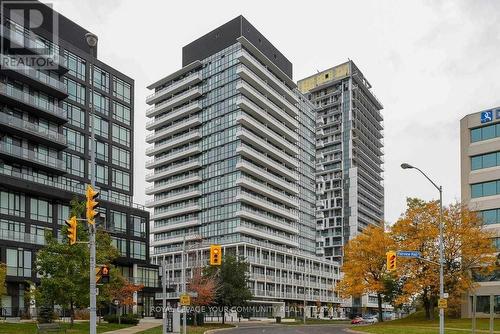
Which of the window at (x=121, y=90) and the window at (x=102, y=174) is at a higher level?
the window at (x=121, y=90)

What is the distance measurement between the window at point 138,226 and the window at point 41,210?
46.2 ft

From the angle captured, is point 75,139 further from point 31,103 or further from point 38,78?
point 38,78

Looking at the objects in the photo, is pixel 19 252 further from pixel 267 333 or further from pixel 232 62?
pixel 232 62

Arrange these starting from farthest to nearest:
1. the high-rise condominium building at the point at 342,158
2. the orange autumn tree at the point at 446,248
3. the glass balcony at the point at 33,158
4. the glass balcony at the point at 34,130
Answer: the high-rise condominium building at the point at 342,158 → the glass balcony at the point at 33,158 → the glass balcony at the point at 34,130 → the orange autumn tree at the point at 446,248

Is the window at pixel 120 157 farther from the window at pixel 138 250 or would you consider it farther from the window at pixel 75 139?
the window at pixel 138 250

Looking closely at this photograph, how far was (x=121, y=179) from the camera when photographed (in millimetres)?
81062

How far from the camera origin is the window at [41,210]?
212 ft

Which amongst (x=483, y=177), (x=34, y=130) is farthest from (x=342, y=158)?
(x=34, y=130)

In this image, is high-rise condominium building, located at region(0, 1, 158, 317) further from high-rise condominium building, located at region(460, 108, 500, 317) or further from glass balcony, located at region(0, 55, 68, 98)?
high-rise condominium building, located at region(460, 108, 500, 317)

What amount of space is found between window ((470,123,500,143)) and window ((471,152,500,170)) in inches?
80.3

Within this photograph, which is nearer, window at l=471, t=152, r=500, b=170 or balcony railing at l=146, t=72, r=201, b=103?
window at l=471, t=152, r=500, b=170

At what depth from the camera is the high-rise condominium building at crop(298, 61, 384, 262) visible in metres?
167

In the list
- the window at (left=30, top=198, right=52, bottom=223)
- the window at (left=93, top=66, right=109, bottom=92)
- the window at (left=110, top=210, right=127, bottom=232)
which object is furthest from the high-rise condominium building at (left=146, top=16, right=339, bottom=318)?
the window at (left=30, top=198, right=52, bottom=223)

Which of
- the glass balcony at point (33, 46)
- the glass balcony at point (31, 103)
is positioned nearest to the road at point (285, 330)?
the glass balcony at point (31, 103)
